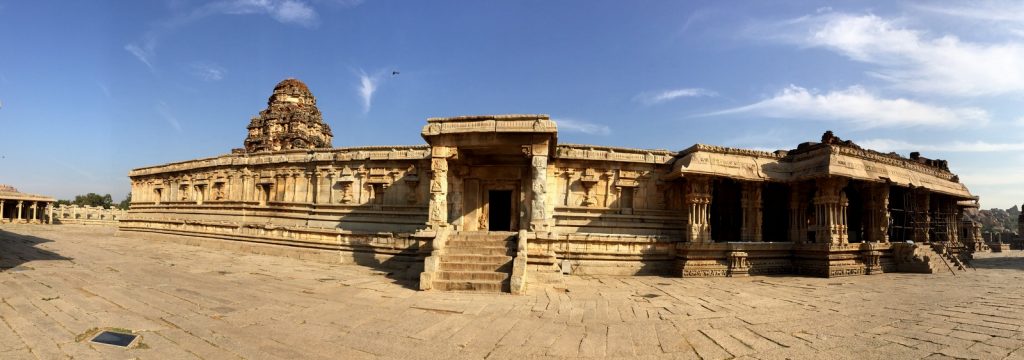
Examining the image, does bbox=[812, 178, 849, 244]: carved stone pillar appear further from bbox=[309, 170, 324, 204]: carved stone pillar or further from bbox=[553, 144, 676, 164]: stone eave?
bbox=[309, 170, 324, 204]: carved stone pillar

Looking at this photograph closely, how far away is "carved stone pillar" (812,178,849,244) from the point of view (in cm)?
1371

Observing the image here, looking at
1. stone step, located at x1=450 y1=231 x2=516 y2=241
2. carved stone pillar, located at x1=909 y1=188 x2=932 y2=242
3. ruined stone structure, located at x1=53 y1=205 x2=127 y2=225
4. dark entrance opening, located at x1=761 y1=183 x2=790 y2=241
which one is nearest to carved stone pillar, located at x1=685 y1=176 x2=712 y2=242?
dark entrance opening, located at x1=761 y1=183 x2=790 y2=241

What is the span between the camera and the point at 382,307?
298 inches

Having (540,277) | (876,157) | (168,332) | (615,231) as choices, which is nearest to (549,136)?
(540,277)

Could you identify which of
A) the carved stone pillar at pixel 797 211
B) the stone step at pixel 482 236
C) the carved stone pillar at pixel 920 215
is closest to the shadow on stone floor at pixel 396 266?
the stone step at pixel 482 236

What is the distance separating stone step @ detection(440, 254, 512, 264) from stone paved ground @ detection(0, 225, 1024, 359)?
4.08 feet

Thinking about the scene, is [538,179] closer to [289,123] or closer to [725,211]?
[725,211]

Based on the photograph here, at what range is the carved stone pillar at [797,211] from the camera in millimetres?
14750

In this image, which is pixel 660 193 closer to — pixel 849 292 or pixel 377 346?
pixel 849 292

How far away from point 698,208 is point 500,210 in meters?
6.90

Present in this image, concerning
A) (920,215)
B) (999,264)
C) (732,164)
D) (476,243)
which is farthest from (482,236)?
(999,264)

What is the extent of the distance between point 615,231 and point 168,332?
13197 mm

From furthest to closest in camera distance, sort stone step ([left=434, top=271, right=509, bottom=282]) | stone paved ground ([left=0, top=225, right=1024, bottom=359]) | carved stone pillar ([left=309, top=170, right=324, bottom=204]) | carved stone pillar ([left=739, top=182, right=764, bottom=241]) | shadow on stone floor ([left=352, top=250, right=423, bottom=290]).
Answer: carved stone pillar ([left=309, top=170, right=324, bottom=204])
carved stone pillar ([left=739, top=182, right=764, bottom=241])
shadow on stone floor ([left=352, top=250, right=423, bottom=290])
stone step ([left=434, top=271, right=509, bottom=282])
stone paved ground ([left=0, top=225, right=1024, bottom=359])

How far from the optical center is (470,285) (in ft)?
→ 31.6
